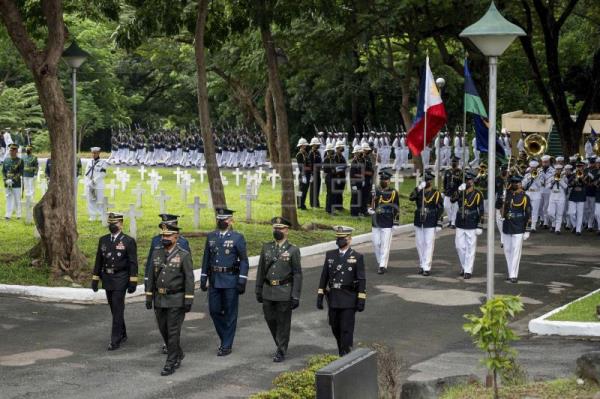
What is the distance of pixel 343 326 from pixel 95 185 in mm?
14012

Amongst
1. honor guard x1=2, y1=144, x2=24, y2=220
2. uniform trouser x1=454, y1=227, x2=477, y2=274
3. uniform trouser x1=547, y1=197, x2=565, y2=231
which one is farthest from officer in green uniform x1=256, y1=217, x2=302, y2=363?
uniform trouser x1=547, y1=197, x2=565, y2=231

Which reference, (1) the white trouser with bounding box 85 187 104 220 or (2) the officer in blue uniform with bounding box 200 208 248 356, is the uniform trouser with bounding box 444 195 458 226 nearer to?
(1) the white trouser with bounding box 85 187 104 220

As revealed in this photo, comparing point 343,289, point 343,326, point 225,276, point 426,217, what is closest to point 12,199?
point 426,217

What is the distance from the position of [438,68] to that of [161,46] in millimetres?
10952

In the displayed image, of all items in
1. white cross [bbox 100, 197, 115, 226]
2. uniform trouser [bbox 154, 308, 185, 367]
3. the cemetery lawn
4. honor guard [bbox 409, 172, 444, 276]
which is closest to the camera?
uniform trouser [bbox 154, 308, 185, 367]

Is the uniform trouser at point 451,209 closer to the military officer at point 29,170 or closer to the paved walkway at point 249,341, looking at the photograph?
the paved walkway at point 249,341

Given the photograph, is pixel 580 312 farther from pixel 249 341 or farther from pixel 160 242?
pixel 160 242

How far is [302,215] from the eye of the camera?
28.4 m

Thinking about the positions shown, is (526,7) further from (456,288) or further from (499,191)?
(456,288)

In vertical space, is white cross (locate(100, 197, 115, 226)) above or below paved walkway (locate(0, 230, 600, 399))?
above

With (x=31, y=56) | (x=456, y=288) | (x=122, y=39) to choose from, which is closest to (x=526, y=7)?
(x=122, y=39)

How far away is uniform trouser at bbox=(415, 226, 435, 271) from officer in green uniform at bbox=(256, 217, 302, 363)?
6.75m

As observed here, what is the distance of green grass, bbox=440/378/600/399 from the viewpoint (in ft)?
34.2

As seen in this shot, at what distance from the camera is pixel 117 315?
1420 cm
